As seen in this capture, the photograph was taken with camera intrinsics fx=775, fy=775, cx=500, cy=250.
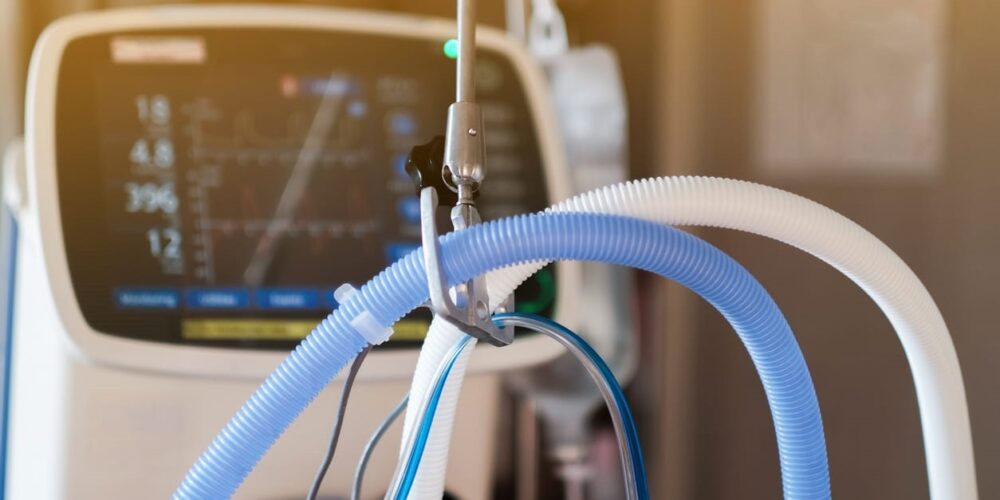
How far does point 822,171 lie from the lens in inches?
31.1

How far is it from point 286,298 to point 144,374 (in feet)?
0.39

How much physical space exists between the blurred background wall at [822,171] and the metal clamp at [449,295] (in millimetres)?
477

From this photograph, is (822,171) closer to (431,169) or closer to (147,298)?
(431,169)

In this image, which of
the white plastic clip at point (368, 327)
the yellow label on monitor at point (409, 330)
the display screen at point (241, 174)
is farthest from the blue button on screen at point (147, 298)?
the white plastic clip at point (368, 327)

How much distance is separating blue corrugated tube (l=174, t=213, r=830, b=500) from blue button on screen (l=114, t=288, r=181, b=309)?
0.23 meters

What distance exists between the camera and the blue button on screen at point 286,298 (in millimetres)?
595

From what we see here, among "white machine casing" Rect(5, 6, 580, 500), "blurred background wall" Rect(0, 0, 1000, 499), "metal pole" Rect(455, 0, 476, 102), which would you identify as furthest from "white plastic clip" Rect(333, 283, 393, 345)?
"blurred background wall" Rect(0, 0, 1000, 499)

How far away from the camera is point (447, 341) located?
420 millimetres

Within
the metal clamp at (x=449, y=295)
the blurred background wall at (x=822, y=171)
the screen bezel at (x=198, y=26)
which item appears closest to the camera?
the metal clamp at (x=449, y=295)

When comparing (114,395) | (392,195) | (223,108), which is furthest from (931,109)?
(114,395)

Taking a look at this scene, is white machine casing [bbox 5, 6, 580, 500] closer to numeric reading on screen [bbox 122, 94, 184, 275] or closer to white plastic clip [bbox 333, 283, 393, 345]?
numeric reading on screen [bbox 122, 94, 184, 275]

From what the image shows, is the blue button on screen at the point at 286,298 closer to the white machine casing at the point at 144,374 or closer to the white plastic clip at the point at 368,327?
the white machine casing at the point at 144,374

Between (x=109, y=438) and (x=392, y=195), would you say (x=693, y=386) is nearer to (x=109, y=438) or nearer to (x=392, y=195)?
(x=392, y=195)

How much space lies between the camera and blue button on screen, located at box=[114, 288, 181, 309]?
572mm
